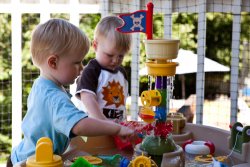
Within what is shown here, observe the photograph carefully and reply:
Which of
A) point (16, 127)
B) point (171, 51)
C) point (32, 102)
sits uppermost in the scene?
point (171, 51)

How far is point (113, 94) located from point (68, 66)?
0.47 m

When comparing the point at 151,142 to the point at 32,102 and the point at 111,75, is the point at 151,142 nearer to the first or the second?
the point at 32,102

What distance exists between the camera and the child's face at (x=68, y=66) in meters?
1.01

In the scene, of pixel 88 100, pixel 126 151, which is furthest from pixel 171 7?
pixel 126 151

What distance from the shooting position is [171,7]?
1815mm

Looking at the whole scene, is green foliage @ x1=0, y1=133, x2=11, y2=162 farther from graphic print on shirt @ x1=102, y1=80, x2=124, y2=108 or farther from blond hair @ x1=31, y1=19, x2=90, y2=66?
blond hair @ x1=31, y1=19, x2=90, y2=66

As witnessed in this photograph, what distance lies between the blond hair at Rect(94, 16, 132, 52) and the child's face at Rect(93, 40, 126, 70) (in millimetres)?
16

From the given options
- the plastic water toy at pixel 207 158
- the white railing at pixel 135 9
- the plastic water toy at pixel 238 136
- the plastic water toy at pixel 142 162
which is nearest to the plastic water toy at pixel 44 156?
the plastic water toy at pixel 142 162

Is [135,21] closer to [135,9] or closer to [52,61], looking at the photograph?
[52,61]

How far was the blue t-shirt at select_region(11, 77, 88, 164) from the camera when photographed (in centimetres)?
93

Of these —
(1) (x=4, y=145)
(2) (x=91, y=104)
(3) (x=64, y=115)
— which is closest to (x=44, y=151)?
(3) (x=64, y=115)

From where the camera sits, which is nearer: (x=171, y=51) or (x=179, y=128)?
(x=171, y=51)

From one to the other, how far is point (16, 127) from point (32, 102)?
1294 millimetres

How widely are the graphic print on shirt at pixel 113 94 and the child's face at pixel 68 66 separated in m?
0.44
